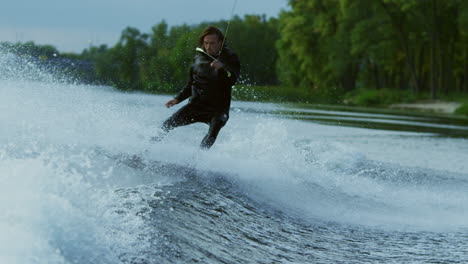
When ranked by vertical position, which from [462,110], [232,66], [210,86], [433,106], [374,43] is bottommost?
[433,106]

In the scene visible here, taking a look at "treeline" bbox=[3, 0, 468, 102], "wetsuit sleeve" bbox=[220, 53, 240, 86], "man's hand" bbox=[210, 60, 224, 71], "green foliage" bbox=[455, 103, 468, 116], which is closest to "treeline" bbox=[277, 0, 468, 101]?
"treeline" bbox=[3, 0, 468, 102]

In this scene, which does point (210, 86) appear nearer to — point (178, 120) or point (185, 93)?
point (185, 93)

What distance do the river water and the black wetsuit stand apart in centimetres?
45

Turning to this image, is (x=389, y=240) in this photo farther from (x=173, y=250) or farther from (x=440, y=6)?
(x=440, y=6)

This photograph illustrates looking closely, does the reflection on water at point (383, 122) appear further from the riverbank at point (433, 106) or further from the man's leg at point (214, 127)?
the man's leg at point (214, 127)

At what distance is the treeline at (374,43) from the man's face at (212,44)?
39941 mm

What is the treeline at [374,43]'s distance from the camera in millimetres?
50906

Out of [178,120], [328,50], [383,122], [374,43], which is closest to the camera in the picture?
[178,120]

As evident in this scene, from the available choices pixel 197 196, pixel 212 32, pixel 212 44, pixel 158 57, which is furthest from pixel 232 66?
pixel 158 57

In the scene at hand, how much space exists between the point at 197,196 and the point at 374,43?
5000cm

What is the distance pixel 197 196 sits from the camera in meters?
6.80

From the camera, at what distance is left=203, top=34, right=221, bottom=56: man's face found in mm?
8547

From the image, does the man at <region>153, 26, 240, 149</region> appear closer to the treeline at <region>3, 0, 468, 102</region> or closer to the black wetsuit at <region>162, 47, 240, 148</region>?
the black wetsuit at <region>162, 47, 240, 148</region>

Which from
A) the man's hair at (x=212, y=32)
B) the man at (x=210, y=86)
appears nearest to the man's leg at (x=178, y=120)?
the man at (x=210, y=86)
